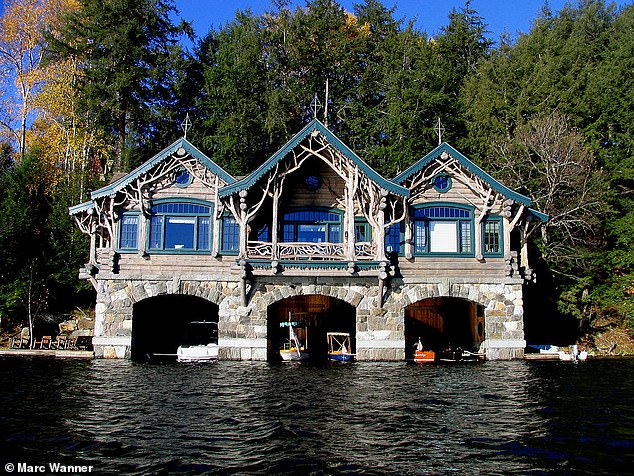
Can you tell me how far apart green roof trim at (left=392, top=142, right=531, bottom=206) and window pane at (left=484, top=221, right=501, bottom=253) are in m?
1.58

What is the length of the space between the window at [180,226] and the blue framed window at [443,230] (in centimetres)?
970

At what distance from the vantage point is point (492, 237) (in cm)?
2903

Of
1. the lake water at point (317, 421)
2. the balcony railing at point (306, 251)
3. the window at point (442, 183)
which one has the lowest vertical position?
the lake water at point (317, 421)

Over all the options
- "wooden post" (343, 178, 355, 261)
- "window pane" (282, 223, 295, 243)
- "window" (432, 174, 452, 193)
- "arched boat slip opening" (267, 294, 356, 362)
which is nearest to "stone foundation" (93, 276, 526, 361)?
"wooden post" (343, 178, 355, 261)

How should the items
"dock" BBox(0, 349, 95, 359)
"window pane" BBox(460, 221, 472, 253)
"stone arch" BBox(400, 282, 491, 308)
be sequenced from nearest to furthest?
"stone arch" BBox(400, 282, 491, 308) → "dock" BBox(0, 349, 95, 359) → "window pane" BBox(460, 221, 472, 253)

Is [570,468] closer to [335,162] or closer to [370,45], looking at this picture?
[335,162]

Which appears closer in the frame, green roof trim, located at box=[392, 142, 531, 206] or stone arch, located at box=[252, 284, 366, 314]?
stone arch, located at box=[252, 284, 366, 314]

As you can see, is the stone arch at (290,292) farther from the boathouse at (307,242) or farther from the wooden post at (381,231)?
the wooden post at (381,231)

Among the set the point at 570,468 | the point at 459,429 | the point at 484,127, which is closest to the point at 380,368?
the point at 459,429

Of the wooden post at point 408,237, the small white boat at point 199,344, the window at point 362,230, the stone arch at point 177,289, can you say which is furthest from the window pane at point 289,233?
the small white boat at point 199,344

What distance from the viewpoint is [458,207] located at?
29.1m

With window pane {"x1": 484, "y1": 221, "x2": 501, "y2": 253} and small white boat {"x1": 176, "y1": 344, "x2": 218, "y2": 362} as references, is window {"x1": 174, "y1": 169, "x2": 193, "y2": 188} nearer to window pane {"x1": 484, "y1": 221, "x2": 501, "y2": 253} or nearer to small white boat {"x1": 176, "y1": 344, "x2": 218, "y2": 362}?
small white boat {"x1": 176, "y1": 344, "x2": 218, "y2": 362}

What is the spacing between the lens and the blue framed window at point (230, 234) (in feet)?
93.6

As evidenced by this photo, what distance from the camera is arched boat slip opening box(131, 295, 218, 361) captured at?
99.6 feet
